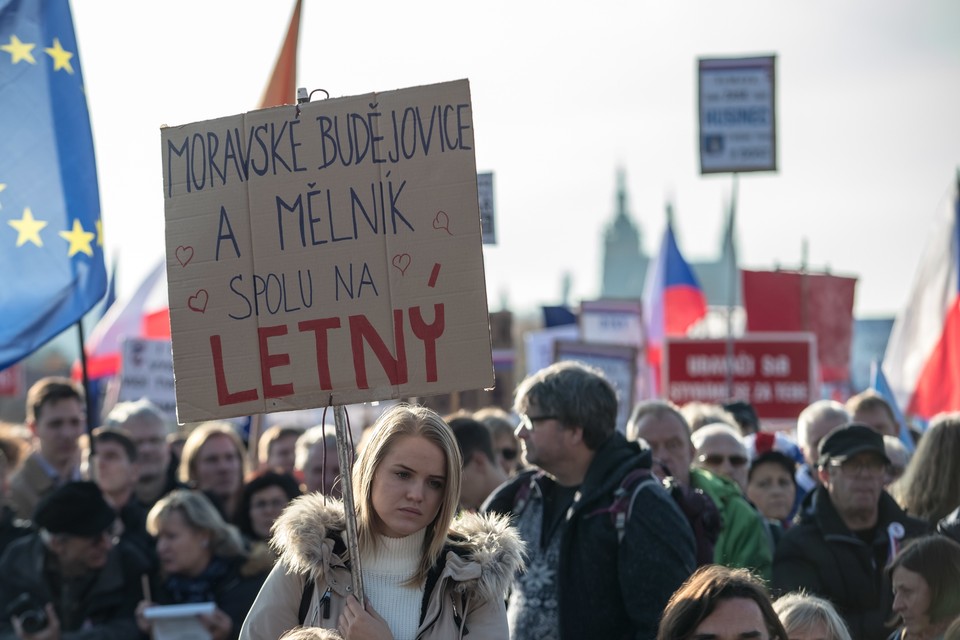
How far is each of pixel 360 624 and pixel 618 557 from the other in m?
1.38

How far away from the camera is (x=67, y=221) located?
23.1 ft

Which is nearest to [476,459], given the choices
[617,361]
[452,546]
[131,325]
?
[452,546]

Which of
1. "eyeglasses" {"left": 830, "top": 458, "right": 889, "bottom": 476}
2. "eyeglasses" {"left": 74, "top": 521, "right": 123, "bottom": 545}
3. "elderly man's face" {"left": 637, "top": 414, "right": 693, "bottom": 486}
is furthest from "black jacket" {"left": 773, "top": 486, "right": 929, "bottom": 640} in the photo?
"eyeglasses" {"left": 74, "top": 521, "right": 123, "bottom": 545}

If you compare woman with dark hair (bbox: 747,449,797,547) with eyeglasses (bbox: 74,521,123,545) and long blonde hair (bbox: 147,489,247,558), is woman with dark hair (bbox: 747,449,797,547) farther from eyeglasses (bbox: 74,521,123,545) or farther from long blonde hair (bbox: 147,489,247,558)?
eyeglasses (bbox: 74,521,123,545)

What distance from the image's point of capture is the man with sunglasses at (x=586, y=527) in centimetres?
496

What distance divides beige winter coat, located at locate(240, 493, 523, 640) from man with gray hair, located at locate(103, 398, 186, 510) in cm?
487

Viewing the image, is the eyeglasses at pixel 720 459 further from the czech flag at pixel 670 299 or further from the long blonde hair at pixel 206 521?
the czech flag at pixel 670 299

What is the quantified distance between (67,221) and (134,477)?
69.9 inches

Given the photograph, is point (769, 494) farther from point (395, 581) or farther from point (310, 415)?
point (310, 415)

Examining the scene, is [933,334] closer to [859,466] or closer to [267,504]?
[859,466]

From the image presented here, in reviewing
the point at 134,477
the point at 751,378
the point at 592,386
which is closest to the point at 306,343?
the point at 592,386

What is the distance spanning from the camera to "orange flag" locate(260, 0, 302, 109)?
10.4 meters

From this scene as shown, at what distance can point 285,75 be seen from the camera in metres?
10.4

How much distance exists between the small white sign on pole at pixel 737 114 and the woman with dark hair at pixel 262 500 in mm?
5273
